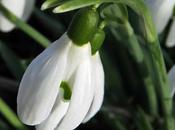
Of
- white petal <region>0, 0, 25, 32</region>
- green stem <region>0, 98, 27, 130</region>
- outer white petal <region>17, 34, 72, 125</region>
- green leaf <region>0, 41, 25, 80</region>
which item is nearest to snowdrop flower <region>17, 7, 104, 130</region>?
outer white petal <region>17, 34, 72, 125</region>

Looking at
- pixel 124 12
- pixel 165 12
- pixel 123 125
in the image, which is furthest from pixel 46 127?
pixel 123 125

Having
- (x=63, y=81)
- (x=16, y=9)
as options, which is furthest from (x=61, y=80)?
(x=16, y=9)

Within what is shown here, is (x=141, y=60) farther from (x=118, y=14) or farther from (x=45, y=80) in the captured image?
(x=45, y=80)

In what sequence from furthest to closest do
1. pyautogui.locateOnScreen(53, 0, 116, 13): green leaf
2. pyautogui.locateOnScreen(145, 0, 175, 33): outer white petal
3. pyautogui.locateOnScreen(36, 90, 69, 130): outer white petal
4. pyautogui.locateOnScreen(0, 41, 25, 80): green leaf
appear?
pyautogui.locateOnScreen(0, 41, 25, 80): green leaf → pyautogui.locateOnScreen(145, 0, 175, 33): outer white petal → pyautogui.locateOnScreen(36, 90, 69, 130): outer white petal → pyautogui.locateOnScreen(53, 0, 116, 13): green leaf

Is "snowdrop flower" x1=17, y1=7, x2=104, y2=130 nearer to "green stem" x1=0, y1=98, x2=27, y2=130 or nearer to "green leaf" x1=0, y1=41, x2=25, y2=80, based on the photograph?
"green stem" x1=0, y1=98, x2=27, y2=130

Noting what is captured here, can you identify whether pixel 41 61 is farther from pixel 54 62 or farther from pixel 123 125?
pixel 123 125

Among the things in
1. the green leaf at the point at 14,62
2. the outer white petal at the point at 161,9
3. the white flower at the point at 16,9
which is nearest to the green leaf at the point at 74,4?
the outer white petal at the point at 161,9
